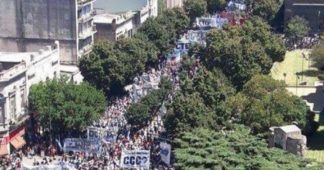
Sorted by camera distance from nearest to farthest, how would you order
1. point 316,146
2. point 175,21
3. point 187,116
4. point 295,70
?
point 187,116
point 316,146
point 295,70
point 175,21

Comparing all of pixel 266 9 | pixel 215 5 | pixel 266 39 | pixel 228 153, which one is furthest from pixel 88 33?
pixel 228 153

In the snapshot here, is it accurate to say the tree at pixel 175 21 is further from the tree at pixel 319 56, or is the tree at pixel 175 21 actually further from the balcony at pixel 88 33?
the tree at pixel 319 56

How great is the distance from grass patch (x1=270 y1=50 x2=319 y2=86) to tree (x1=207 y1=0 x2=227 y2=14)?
105 ft

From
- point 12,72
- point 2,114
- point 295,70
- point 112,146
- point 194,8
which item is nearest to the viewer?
point 112,146

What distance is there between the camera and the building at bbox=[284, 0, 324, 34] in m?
123

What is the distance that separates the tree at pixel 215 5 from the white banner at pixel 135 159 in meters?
80.9

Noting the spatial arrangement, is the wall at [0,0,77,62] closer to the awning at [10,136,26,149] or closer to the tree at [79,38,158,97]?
the tree at [79,38,158,97]

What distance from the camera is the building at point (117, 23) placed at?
107 meters

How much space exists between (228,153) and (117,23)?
51.5 metres

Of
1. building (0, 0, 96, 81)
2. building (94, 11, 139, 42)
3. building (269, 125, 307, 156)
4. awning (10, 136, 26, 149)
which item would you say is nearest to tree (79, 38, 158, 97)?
building (0, 0, 96, 81)

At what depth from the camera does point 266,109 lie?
227 feet

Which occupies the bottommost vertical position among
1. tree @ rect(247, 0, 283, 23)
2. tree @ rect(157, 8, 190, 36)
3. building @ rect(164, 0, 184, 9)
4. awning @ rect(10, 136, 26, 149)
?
awning @ rect(10, 136, 26, 149)

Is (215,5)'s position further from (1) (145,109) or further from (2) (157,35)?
(1) (145,109)

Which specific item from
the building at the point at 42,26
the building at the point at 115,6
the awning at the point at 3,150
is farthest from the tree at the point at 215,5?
the awning at the point at 3,150
